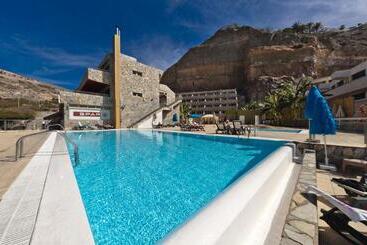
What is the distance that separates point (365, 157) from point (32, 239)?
24.8 feet

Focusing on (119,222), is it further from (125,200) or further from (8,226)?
(8,226)

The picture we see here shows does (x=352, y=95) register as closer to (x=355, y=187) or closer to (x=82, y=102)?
(x=355, y=187)

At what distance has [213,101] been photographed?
2375 inches

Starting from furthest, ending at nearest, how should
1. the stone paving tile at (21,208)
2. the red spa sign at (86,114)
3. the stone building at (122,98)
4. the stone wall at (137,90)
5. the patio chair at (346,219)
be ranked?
the stone wall at (137,90) → the stone building at (122,98) → the red spa sign at (86,114) → the stone paving tile at (21,208) → the patio chair at (346,219)

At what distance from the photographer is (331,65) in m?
54.7

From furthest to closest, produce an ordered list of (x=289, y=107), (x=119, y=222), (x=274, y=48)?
(x=274, y=48) < (x=289, y=107) < (x=119, y=222)

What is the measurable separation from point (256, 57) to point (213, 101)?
62.8ft

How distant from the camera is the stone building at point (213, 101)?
58.8 meters

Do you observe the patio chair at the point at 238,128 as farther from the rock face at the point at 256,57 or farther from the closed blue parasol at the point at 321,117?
the rock face at the point at 256,57

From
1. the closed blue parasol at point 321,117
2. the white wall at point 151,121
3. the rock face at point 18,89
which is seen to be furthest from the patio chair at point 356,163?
the rock face at point 18,89

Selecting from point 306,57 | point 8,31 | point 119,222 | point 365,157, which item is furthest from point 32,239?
point 306,57

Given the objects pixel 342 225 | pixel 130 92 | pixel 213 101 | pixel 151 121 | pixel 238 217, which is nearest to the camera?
pixel 238 217

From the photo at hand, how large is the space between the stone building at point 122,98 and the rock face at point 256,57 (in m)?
38.6

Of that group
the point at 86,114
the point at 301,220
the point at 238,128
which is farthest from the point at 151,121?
the point at 301,220
